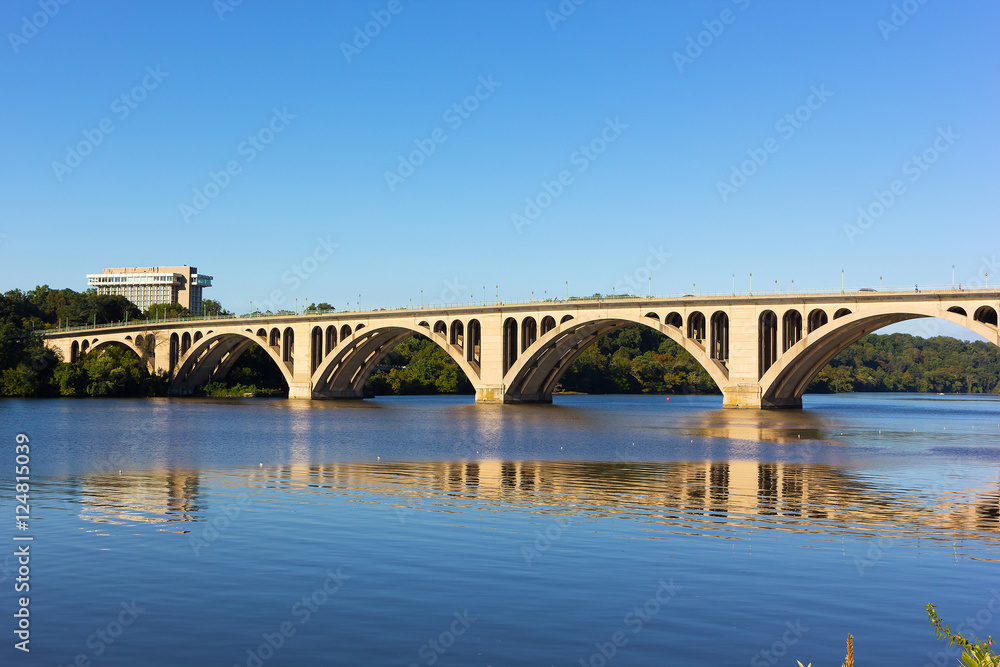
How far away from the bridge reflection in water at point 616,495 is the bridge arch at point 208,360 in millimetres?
100334

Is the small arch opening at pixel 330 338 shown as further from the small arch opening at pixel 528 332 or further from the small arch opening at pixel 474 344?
the small arch opening at pixel 528 332

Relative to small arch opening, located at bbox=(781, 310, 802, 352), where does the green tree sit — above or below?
above

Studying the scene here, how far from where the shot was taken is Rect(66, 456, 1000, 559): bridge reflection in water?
21250mm

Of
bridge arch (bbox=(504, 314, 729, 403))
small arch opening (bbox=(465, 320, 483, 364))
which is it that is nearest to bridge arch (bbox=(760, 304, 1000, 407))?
bridge arch (bbox=(504, 314, 729, 403))

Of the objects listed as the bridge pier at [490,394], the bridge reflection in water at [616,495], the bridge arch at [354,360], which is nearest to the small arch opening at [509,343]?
the bridge pier at [490,394]

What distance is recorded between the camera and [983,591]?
48.4 feet

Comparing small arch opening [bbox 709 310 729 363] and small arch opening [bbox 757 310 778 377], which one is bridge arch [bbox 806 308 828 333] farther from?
small arch opening [bbox 709 310 729 363]

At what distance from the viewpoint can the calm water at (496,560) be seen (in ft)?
39.4

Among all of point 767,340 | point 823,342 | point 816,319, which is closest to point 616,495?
point 823,342

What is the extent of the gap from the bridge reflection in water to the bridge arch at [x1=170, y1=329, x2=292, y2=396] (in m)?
100

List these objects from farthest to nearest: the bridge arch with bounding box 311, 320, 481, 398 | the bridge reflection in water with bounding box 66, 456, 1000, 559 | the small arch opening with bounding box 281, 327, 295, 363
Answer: the small arch opening with bounding box 281, 327, 295, 363
the bridge arch with bounding box 311, 320, 481, 398
the bridge reflection in water with bounding box 66, 456, 1000, 559

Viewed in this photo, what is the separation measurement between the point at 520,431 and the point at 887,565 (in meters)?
41.1

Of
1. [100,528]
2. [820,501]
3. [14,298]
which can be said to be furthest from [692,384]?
[100,528]

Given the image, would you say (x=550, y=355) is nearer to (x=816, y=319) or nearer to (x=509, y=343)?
(x=509, y=343)
